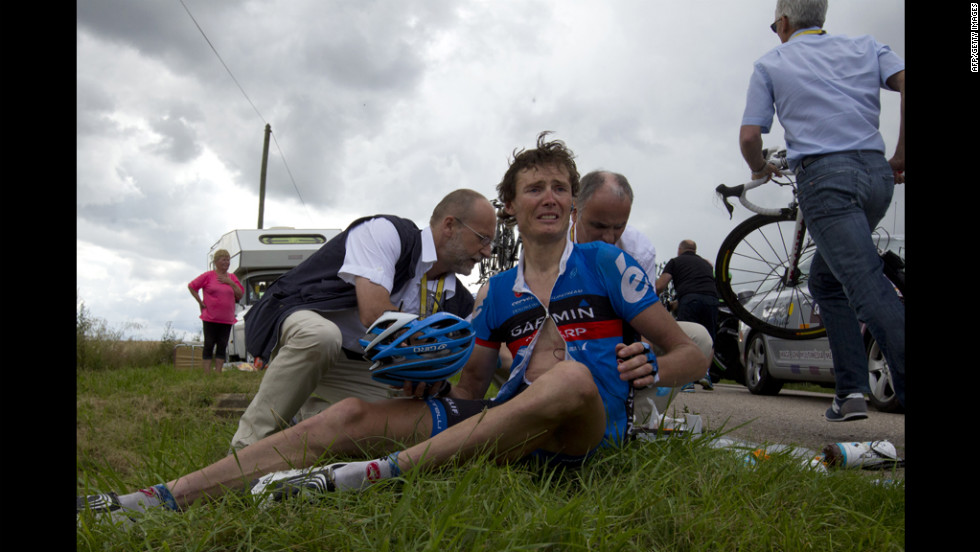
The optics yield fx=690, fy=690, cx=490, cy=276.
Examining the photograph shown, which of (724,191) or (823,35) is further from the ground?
(823,35)

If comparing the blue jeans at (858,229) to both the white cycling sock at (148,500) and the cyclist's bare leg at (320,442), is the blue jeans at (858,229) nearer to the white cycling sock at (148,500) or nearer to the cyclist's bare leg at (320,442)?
the cyclist's bare leg at (320,442)

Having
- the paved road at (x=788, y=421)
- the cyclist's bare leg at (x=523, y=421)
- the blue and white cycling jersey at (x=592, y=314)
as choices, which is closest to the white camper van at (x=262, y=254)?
the paved road at (x=788, y=421)

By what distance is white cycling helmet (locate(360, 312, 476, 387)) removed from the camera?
2.45 metres

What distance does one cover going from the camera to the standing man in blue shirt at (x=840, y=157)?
3.21 metres

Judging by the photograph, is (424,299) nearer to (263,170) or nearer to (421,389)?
(421,389)

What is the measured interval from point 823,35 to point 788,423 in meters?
2.81

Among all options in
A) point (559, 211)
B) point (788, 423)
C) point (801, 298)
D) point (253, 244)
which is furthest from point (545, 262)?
point (253, 244)

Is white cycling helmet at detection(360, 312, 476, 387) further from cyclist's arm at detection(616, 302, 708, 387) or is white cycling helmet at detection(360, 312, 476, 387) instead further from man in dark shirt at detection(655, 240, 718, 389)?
man in dark shirt at detection(655, 240, 718, 389)

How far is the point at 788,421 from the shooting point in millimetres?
5258

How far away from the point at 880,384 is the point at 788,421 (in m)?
1.16

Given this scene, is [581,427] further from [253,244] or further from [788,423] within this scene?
[253,244]

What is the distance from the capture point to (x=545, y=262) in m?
3.02

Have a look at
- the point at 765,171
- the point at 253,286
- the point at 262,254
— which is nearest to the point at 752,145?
the point at 765,171

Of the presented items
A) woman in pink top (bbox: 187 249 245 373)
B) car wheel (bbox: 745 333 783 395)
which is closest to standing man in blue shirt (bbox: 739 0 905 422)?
car wheel (bbox: 745 333 783 395)
